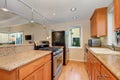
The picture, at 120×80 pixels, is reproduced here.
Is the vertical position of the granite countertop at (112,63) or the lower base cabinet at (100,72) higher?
the granite countertop at (112,63)

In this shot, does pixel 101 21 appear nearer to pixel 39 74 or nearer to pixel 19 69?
pixel 39 74

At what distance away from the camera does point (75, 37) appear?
5195 millimetres

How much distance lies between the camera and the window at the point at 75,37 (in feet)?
16.7

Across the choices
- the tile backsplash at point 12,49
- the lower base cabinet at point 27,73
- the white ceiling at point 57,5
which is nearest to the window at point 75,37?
the white ceiling at point 57,5

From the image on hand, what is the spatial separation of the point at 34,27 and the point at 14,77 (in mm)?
5412

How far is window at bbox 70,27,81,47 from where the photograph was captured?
5086 mm

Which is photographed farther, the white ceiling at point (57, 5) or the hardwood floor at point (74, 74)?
the hardwood floor at point (74, 74)

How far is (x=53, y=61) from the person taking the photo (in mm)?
2410

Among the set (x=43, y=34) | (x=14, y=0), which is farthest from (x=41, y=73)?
(x=43, y=34)

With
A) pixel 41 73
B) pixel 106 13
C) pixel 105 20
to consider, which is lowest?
pixel 41 73

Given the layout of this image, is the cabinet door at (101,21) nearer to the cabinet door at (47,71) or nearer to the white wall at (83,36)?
the white wall at (83,36)

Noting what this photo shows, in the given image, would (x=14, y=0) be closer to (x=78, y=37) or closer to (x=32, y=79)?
(x=32, y=79)

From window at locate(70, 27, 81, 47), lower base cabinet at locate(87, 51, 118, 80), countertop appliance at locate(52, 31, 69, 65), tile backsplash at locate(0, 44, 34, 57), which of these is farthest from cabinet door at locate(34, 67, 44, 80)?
window at locate(70, 27, 81, 47)

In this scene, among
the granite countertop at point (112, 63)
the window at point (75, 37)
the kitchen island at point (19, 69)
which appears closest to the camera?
the granite countertop at point (112, 63)
